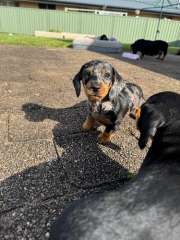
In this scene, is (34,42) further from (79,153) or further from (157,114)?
(157,114)

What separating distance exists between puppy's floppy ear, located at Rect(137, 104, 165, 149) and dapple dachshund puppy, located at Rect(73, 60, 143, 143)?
1.05 metres

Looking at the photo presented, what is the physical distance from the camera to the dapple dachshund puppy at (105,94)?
12.6ft

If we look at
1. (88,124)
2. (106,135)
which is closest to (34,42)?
(88,124)

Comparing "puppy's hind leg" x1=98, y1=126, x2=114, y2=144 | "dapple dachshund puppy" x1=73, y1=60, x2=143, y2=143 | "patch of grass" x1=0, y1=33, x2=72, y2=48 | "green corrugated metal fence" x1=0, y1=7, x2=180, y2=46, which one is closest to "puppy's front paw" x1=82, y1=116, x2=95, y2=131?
"dapple dachshund puppy" x1=73, y1=60, x2=143, y2=143

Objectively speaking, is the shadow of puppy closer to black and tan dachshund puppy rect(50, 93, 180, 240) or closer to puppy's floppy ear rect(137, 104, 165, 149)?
puppy's floppy ear rect(137, 104, 165, 149)

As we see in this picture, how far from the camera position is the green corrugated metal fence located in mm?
24766

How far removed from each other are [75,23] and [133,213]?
83.8 ft

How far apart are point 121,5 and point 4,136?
2971cm

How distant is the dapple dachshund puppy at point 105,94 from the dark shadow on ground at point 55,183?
1.41 ft

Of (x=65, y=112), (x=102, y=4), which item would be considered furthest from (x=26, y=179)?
(x=102, y=4)

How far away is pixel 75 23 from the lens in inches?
992

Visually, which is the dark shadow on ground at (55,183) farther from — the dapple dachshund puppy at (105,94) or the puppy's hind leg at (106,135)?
the dapple dachshund puppy at (105,94)

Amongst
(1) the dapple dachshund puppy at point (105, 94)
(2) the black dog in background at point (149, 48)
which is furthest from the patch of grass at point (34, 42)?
(1) the dapple dachshund puppy at point (105, 94)

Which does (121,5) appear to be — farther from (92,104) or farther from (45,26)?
(92,104)
